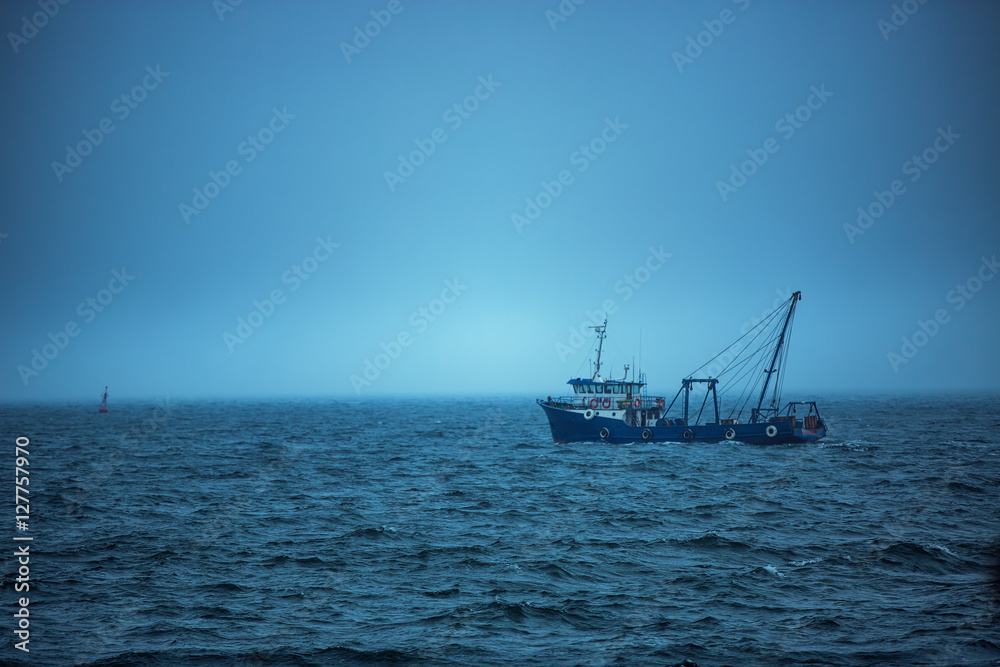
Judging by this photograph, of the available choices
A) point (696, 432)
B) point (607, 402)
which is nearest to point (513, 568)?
point (607, 402)

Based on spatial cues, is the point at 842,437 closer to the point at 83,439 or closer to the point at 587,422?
the point at 587,422

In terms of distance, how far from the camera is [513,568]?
75.7 feet

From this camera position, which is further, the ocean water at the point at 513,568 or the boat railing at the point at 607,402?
the boat railing at the point at 607,402

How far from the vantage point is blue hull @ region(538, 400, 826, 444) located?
65.1 metres

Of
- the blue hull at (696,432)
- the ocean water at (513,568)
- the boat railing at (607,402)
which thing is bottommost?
the ocean water at (513,568)

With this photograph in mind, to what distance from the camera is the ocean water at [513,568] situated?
16.2 meters

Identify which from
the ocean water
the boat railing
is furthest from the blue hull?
the ocean water

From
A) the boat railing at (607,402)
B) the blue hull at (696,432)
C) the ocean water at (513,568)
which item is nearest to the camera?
the ocean water at (513,568)

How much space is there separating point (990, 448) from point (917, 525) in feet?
149

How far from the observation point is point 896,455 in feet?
192

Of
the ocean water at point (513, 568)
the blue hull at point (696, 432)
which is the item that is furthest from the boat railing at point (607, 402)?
the ocean water at point (513, 568)

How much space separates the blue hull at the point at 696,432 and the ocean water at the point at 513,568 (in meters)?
16.0

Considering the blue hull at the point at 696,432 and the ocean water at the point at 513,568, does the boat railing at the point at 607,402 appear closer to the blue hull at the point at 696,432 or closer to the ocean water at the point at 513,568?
the blue hull at the point at 696,432

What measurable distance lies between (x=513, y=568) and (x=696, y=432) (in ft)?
154
